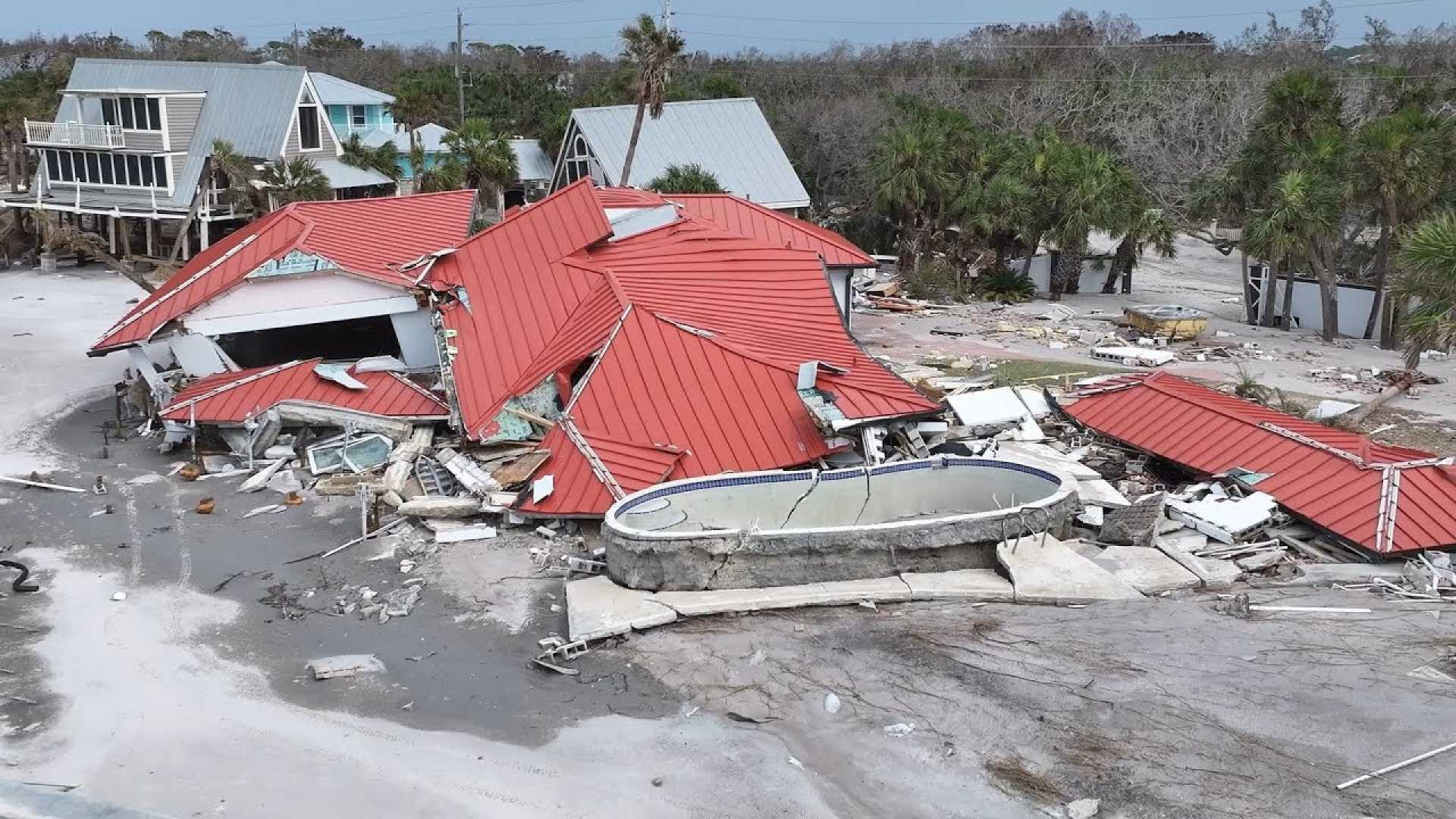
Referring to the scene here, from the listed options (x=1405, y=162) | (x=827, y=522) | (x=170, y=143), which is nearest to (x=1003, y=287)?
(x=1405, y=162)

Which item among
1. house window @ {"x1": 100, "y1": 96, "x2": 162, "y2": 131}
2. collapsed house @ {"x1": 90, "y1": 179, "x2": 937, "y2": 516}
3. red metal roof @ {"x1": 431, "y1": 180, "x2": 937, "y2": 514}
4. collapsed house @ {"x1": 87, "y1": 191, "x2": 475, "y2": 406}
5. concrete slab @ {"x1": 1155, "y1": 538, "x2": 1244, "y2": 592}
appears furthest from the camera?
house window @ {"x1": 100, "y1": 96, "x2": 162, "y2": 131}

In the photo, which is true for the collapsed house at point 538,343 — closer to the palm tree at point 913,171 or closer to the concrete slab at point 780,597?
the concrete slab at point 780,597

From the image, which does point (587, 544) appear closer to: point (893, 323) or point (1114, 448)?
point (1114, 448)

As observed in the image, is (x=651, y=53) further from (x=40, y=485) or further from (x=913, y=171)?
(x=40, y=485)

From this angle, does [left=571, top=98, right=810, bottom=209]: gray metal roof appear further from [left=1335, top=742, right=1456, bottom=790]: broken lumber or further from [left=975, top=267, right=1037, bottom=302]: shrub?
[left=1335, top=742, right=1456, bottom=790]: broken lumber

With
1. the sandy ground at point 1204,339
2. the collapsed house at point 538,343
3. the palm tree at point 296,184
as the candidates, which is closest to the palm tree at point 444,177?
the palm tree at point 296,184

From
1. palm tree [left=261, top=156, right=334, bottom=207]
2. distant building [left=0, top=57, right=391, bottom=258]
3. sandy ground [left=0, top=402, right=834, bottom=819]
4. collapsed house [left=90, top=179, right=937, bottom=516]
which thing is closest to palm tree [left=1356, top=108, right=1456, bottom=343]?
collapsed house [left=90, top=179, right=937, bottom=516]
